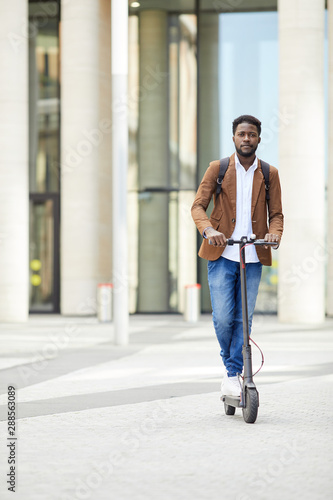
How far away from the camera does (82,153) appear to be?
768 inches

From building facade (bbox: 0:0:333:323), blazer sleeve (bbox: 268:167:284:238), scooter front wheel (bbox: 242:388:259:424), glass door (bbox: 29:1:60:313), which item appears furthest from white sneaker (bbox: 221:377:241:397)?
glass door (bbox: 29:1:60:313)

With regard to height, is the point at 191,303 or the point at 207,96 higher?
the point at 207,96

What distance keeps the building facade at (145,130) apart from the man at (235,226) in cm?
1294

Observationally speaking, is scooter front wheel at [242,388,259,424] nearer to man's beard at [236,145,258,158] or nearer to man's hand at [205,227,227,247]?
man's hand at [205,227,227,247]

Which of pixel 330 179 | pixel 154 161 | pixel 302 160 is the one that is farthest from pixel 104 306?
pixel 330 179

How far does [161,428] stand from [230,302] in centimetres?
102

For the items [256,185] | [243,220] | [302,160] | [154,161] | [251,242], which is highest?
[154,161]

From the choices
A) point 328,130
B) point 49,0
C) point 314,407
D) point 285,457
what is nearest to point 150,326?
point 328,130

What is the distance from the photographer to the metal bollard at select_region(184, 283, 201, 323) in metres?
18.0

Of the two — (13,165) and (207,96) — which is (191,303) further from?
(207,96)

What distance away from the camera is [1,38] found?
18.3 metres

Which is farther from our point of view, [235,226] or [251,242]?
[235,226]

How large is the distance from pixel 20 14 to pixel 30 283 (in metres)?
6.08

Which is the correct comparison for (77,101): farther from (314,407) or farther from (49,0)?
(314,407)
